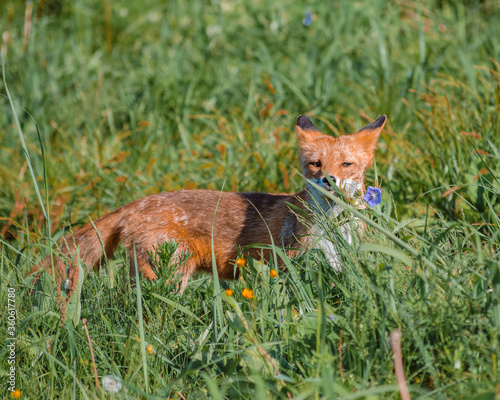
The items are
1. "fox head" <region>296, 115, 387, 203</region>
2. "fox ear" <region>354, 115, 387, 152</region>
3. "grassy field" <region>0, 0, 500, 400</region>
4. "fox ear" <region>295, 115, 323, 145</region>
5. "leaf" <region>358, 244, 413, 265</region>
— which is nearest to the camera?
"leaf" <region>358, 244, 413, 265</region>

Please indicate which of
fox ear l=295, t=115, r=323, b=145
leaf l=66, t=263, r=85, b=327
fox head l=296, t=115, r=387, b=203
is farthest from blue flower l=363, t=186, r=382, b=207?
leaf l=66, t=263, r=85, b=327

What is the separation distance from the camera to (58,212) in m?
5.73

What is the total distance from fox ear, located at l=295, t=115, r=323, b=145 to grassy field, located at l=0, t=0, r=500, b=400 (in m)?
0.78

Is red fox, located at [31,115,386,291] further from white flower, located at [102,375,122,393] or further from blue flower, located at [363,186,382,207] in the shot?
white flower, located at [102,375,122,393]

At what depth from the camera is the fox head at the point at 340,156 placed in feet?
14.4

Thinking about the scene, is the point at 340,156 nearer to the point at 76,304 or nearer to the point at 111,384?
the point at 76,304

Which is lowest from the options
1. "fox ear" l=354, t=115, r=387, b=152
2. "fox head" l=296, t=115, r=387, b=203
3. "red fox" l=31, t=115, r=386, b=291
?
"red fox" l=31, t=115, r=386, b=291

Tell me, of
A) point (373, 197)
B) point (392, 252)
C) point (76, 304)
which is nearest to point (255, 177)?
point (373, 197)

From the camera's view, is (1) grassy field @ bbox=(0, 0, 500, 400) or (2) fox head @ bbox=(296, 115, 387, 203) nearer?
(1) grassy field @ bbox=(0, 0, 500, 400)

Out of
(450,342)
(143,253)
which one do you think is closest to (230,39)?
(143,253)

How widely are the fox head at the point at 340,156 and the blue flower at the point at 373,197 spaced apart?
0.63 m

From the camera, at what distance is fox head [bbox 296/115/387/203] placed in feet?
14.4

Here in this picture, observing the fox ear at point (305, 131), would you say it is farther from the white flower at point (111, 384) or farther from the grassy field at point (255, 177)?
the white flower at point (111, 384)

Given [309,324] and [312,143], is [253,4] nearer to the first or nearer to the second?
[312,143]
